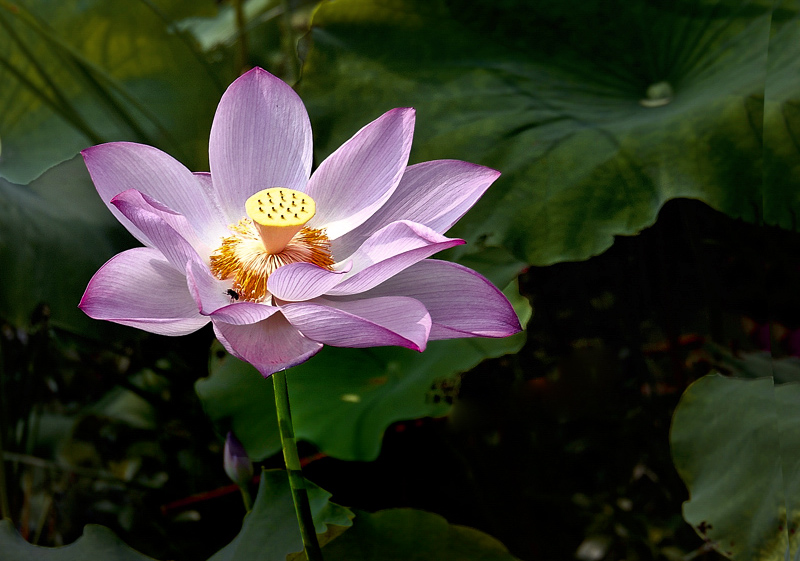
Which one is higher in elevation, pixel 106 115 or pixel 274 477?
pixel 106 115

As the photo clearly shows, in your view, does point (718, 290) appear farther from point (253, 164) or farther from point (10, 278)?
point (10, 278)

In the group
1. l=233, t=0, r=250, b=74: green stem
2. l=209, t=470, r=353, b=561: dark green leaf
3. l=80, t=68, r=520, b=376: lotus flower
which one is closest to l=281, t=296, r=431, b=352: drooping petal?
l=80, t=68, r=520, b=376: lotus flower

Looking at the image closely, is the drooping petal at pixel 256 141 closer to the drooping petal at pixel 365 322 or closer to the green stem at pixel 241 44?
the drooping petal at pixel 365 322

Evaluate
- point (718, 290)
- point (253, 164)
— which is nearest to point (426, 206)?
point (253, 164)

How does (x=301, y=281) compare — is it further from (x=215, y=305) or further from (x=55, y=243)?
(x=55, y=243)

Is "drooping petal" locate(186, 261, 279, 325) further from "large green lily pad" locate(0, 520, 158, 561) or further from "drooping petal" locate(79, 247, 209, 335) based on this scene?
"large green lily pad" locate(0, 520, 158, 561)

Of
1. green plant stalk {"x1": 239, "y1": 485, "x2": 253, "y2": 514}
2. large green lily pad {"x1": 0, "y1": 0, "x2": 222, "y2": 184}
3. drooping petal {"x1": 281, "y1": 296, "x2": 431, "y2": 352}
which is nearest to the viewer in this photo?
drooping petal {"x1": 281, "y1": 296, "x2": 431, "y2": 352}
